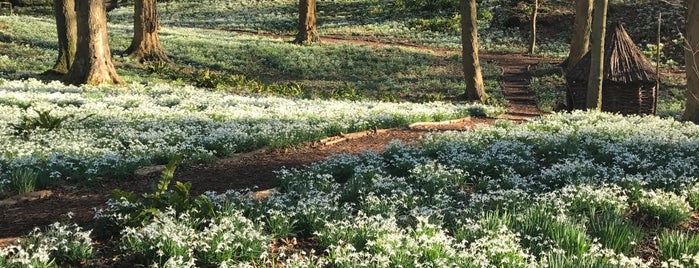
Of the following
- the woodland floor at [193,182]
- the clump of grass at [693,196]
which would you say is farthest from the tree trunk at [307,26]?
the clump of grass at [693,196]

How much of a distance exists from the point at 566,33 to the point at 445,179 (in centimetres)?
4273

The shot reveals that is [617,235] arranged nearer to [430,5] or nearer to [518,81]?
[518,81]

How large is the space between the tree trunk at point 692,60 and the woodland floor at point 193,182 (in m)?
7.34

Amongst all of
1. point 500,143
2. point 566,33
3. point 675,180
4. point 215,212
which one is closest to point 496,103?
point 500,143

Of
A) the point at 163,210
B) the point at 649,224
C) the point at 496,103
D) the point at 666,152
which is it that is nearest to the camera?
the point at 163,210

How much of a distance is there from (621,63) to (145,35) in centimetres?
1961

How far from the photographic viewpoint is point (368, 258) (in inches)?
205

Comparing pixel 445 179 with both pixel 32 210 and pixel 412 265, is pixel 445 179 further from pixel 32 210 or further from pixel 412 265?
pixel 32 210

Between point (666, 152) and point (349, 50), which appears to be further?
point (349, 50)

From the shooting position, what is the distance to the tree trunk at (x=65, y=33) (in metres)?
19.7

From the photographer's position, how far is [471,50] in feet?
76.0

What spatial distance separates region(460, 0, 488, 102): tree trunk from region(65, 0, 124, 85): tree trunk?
1287 cm

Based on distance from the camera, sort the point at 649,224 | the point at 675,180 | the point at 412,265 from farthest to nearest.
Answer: the point at 675,180, the point at 649,224, the point at 412,265

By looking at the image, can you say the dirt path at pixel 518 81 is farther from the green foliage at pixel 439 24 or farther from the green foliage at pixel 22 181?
the green foliage at pixel 22 181
